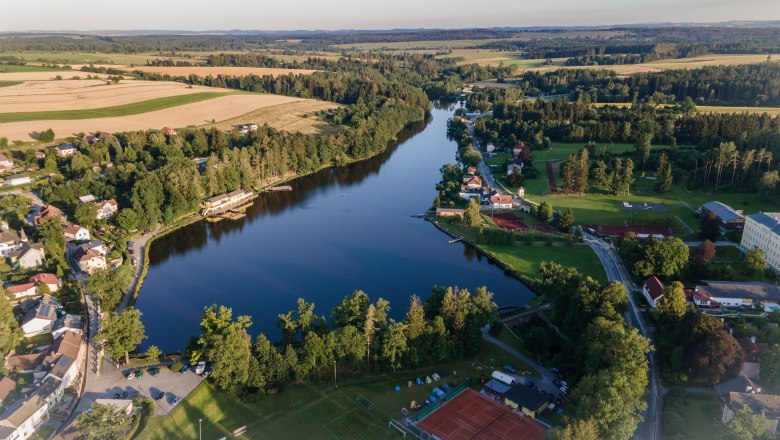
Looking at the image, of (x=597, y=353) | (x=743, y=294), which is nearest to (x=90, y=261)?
(x=597, y=353)

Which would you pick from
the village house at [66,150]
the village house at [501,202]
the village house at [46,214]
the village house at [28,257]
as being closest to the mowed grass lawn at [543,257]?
the village house at [501,202]

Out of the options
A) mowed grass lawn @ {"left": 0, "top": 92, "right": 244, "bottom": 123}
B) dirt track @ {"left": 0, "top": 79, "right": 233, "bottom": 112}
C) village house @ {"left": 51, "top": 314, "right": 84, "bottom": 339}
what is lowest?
village house @ {"left": 51, "top": 314, "right": 84, "bottom": 339}

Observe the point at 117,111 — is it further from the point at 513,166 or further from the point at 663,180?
the point at 663,180

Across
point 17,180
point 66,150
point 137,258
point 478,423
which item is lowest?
point 478,423

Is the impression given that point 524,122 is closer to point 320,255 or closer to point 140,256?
point 320,255

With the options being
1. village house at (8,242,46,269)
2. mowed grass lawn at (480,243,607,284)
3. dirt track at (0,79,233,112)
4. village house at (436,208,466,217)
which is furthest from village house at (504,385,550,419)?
dirt track at (0,79,233,112)

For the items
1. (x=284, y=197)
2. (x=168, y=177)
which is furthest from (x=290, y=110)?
(x=168, y=177)

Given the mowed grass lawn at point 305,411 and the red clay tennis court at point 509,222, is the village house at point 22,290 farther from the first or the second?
the red clay tennis court at point 509,222

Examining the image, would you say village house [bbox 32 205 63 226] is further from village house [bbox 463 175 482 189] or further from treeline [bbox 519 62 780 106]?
treeline [bbox 519 62 780 106]
